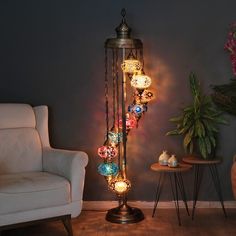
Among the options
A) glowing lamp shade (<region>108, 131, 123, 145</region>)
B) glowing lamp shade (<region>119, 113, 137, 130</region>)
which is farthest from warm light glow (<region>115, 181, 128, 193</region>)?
glowing lamp shade (<region>119, 113, 137, 130</region>)

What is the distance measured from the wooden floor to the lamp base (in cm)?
5

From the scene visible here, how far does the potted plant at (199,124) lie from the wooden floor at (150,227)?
52 centimetres

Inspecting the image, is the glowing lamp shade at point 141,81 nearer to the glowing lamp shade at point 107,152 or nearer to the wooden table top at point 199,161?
the glowing lamp shade at point 107,152

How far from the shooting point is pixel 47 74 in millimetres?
4129

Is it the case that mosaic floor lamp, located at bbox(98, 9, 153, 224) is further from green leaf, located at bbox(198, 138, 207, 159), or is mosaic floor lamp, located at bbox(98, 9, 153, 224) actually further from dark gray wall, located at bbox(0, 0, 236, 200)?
green leaf, located at bbox(198, 138, 207, 159)

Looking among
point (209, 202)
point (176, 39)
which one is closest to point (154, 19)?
point (176, 39)

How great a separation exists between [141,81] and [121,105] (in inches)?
16.7

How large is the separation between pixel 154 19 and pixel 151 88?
1.93 ft

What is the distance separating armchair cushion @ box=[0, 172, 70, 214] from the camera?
120 inches

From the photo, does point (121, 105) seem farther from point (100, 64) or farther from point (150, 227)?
point (150, 227)

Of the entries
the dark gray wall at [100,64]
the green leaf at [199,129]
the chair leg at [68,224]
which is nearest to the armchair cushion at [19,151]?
the dark gray wall at [100,64]

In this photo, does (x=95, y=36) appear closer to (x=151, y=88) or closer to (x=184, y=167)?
(x=151, y=88)

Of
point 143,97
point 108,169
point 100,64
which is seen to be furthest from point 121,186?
point 100,64

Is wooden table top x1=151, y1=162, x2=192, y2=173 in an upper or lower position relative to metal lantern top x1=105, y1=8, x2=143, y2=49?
lower
